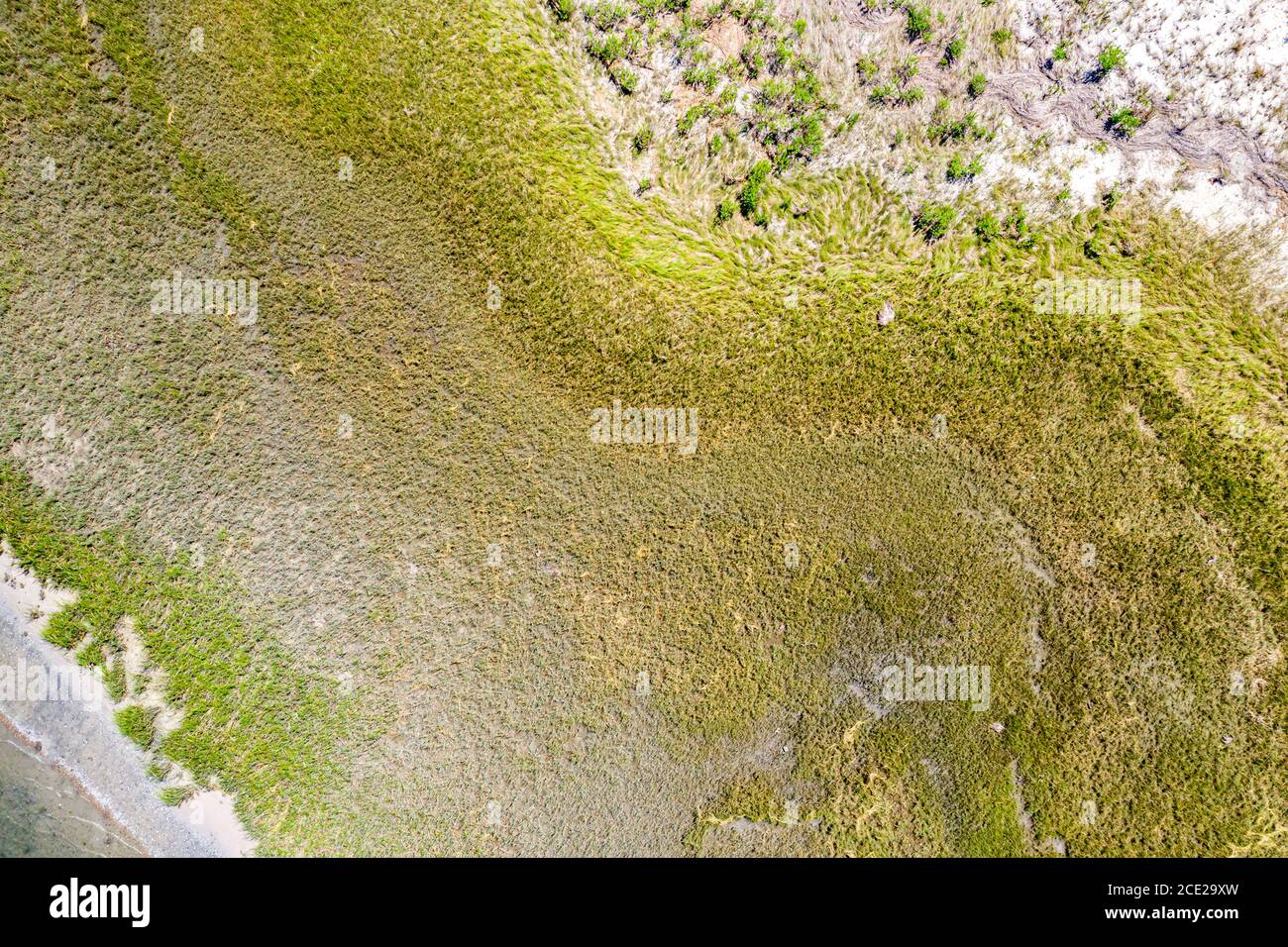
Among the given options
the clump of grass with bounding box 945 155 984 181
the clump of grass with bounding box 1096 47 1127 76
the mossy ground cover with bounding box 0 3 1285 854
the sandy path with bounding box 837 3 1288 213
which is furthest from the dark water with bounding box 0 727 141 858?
the clump of grass with bounding box 1096 47 1127 76

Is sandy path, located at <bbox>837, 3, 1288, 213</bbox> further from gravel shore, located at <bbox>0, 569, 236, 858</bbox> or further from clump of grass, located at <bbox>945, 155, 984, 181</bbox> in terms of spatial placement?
gravel shore, located at <bbox>0, 569, 236, 858</bbox>

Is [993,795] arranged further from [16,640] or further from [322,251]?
[16,640]

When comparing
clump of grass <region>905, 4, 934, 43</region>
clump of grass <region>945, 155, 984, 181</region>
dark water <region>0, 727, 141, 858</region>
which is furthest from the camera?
dark water <region>0, 727, 141, 858</region>

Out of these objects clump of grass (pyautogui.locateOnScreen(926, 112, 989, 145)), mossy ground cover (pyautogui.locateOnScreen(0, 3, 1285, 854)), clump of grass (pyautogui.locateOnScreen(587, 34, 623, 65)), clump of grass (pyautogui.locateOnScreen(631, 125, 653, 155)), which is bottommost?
mossy ground cover (pyautogui.locateOnScreen(0, 3, 1285, 854))

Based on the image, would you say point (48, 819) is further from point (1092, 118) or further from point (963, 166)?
point (1092, 118)

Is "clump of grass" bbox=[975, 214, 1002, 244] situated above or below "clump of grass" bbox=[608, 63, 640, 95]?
below

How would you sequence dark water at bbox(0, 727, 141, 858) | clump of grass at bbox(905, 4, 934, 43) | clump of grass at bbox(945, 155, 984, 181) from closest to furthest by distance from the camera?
clump of grass at bbox(905, 4, 934, 43) < clump of grass at bbox(945, 155, 984, 181) < dark water at bbox(0, 727, 141, 858)
